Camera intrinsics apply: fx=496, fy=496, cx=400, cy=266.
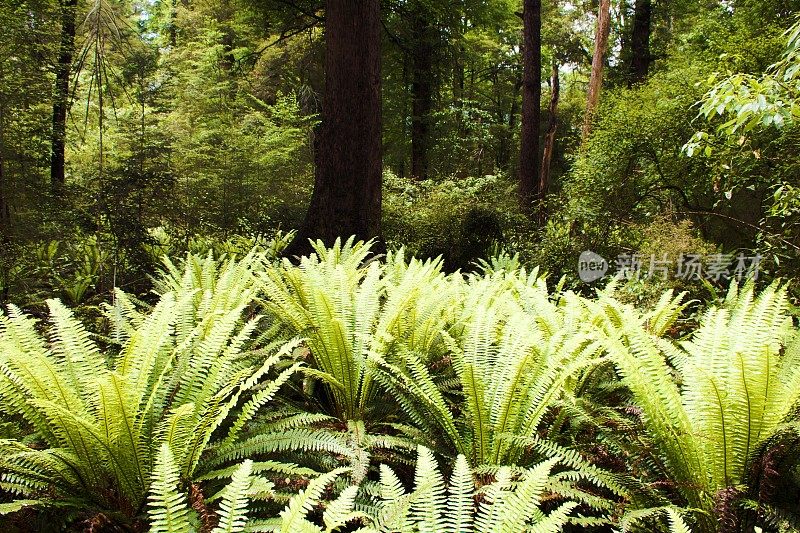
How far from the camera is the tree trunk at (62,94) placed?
5.98m

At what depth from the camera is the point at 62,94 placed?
6.38 metres

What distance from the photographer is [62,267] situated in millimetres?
5082

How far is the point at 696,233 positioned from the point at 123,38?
217 inches

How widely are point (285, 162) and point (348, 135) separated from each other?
3390mm

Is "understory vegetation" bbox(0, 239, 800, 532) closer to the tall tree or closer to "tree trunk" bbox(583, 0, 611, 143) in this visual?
"tree trunk" bbox(583, 0, 611, 143)

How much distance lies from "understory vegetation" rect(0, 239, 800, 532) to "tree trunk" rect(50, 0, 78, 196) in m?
4.52

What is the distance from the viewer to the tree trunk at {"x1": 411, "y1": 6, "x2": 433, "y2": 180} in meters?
12.3

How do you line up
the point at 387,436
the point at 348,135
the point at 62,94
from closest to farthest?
the point at 387,436
the point at 348,135
the point at 62,94

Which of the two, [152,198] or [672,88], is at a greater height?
[672,88]

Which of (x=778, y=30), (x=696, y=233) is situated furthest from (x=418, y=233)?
(x=778, y=30)

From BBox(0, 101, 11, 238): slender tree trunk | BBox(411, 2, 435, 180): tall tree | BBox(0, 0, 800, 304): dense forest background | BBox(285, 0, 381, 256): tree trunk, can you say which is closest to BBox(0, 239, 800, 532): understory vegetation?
BBox(0, 0, 800, 304): dense forest background

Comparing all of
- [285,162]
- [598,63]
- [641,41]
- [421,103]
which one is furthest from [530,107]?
[641,41]

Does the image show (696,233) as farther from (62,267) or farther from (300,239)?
(62,267)

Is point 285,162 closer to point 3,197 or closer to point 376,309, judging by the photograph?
point 3,197
